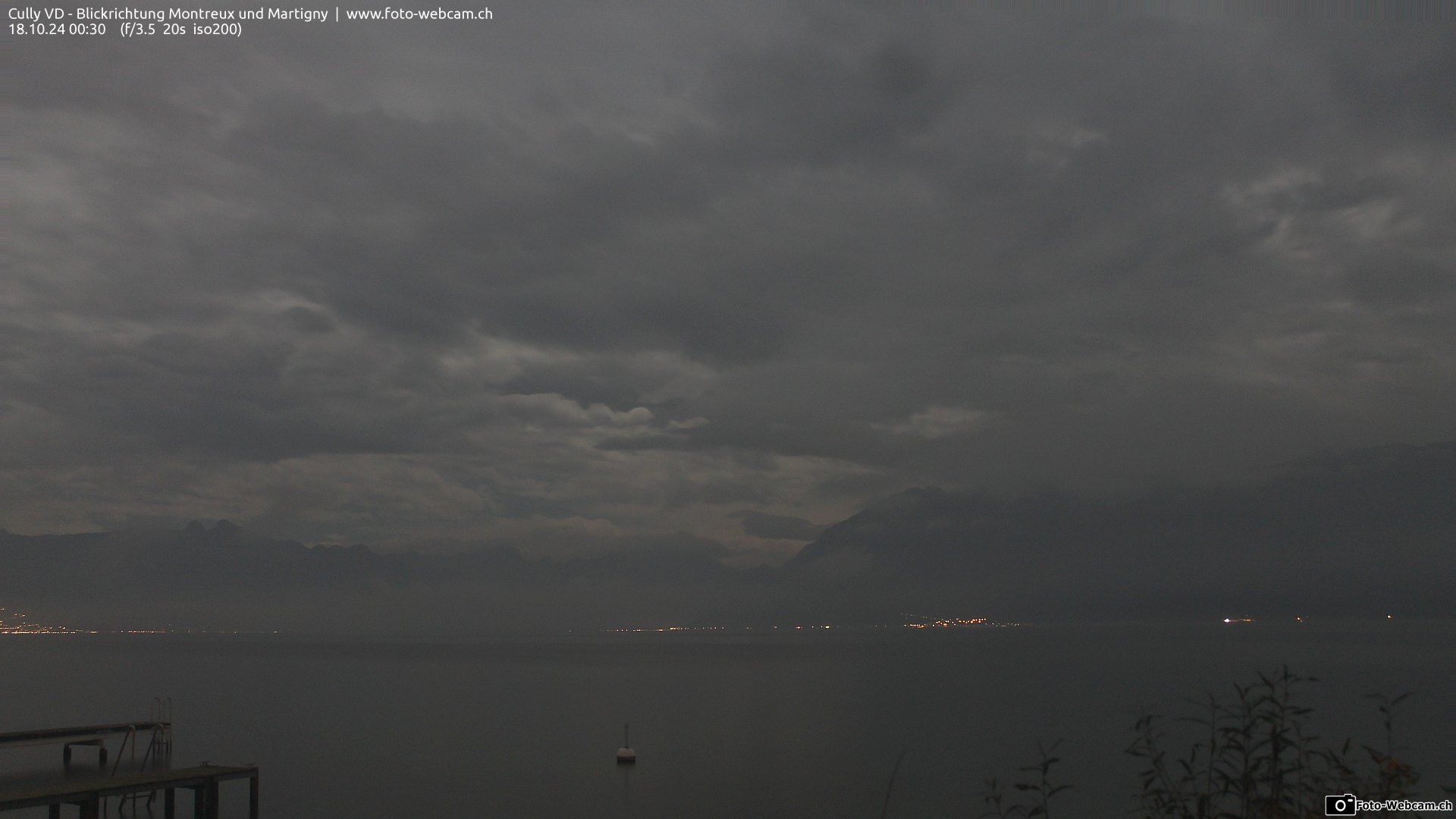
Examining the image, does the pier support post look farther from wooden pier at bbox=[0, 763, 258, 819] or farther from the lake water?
the lake water

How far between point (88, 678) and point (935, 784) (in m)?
182

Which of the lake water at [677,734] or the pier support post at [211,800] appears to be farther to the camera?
the lake water at [677,734]

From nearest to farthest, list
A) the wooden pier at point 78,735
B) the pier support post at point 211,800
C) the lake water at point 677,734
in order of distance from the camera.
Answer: the pier support post at point 211,800
the wooden pier at point 78,735
the lake water at point 677,734

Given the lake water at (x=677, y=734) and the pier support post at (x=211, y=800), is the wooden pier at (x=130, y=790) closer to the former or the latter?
the pier support post at (x=211, y=800)

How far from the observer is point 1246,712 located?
9.17 m

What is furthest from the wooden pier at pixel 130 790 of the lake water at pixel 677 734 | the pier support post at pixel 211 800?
the lake water at pixel 677 734

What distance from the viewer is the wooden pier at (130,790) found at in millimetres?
37688

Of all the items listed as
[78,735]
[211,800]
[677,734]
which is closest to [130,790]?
[211,800]

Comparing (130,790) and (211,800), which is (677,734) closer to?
(211,800)

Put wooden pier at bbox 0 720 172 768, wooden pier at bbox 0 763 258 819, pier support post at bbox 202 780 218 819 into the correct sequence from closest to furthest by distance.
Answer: wooden pier at bbox 0 763 258 819, pier support post at bbox 202 780 218 819, wooden pier at bbox 0 720 172 768

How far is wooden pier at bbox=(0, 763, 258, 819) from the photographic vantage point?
124 ft

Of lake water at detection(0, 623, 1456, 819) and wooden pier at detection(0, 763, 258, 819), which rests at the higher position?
wooden pier at detection(0, 763, 258, 819)

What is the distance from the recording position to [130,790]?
42.7 m

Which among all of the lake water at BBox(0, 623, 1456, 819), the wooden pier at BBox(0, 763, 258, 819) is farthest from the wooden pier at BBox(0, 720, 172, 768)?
the wooden pier at BBox(0, 763, 258, 819)
